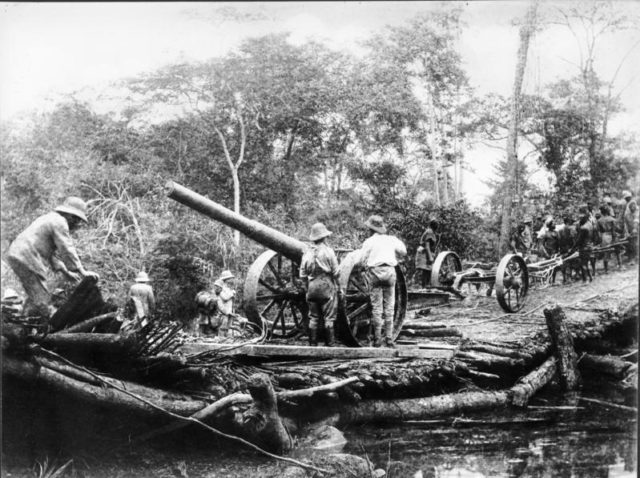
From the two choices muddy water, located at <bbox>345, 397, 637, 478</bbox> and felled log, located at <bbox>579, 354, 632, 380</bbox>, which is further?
felled log, located at <bbox>579, 354, 632, 380</bbox>

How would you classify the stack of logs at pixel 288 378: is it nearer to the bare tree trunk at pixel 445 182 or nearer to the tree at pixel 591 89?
the tree at pixel 591 89

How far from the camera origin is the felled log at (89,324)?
4.01 metres

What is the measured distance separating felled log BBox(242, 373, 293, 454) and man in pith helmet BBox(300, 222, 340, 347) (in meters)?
2.51

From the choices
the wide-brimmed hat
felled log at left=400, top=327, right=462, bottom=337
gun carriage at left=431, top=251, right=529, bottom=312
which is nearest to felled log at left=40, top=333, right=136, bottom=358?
the wide-brimmed hat

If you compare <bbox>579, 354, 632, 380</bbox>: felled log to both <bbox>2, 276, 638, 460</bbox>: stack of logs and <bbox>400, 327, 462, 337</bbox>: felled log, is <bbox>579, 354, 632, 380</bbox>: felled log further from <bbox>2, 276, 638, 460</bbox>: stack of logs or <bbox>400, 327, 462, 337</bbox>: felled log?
<bbox>400, 327, 462, 337</bbox>: felled log

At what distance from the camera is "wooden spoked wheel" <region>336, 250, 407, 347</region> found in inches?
290

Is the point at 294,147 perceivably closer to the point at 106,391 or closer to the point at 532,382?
the point at 532,382

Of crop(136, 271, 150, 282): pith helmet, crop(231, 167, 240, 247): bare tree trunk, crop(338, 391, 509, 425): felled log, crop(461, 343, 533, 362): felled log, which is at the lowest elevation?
crop(338, 391, 509, 425): felled log

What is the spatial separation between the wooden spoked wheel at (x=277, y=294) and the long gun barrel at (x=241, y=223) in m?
0.31

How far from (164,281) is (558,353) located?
4.86 m

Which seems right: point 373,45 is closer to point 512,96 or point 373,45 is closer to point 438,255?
point 512,96

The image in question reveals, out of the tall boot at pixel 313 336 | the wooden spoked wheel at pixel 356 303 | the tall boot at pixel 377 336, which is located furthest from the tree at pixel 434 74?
the tall boot at pixel 313 336

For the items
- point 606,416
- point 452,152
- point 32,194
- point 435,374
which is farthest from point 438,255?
point 32,194

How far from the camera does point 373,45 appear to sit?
5477 mm
